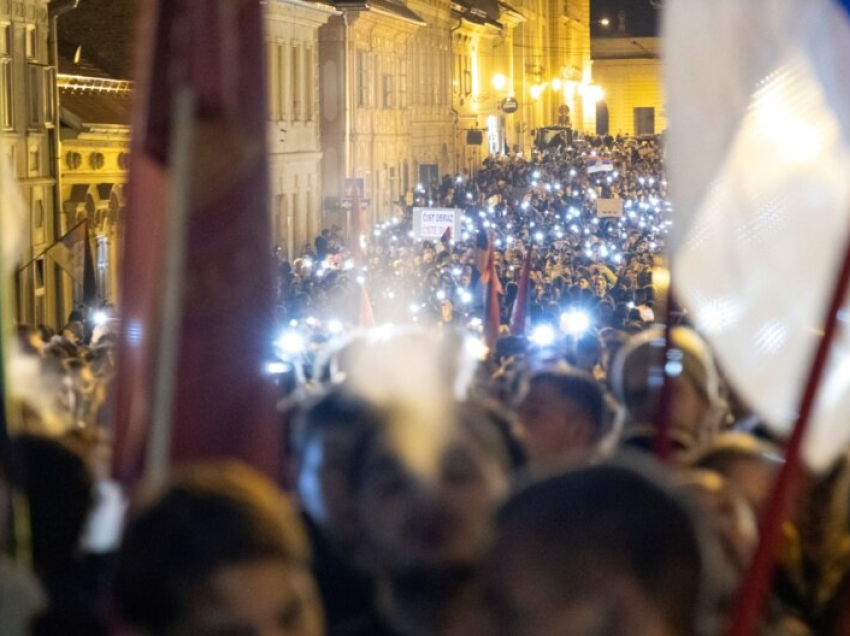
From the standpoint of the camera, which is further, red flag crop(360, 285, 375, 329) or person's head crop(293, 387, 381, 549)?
red flag crop(360, 285, 375, 329)

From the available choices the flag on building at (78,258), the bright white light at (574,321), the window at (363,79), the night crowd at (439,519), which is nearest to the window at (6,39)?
the flag on building at (78,258)

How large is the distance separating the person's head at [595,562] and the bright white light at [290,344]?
8.67m

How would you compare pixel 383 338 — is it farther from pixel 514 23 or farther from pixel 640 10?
pixel 640 10

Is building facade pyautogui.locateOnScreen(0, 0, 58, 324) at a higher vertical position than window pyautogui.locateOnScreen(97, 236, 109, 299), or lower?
higher

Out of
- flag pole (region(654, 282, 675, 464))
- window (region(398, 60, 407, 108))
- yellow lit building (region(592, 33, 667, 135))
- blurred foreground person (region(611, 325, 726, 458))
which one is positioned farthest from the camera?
yellow lit building (region(592, 33, 667, 135))

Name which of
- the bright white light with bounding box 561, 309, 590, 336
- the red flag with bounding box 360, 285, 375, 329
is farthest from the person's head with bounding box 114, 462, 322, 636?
the red flag with bounding box 360, 285, 375, 329

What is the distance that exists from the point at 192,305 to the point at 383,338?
212 centimetres

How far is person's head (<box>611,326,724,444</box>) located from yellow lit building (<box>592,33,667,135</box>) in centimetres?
11590

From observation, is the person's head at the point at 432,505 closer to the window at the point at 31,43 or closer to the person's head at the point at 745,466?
the person's head at the point at 745,466

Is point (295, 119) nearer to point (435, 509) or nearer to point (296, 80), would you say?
point (296, 80)

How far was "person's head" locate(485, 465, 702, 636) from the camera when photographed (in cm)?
244

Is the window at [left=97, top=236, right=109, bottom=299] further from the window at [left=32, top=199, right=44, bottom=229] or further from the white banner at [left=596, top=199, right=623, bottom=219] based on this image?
the white banner at [left=596, top=199, right=623, bottom=219]

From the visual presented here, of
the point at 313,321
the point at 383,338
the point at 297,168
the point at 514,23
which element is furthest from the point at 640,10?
the point at 383,338

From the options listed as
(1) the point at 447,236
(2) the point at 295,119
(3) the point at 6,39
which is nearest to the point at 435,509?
(3) the point at 6,39
